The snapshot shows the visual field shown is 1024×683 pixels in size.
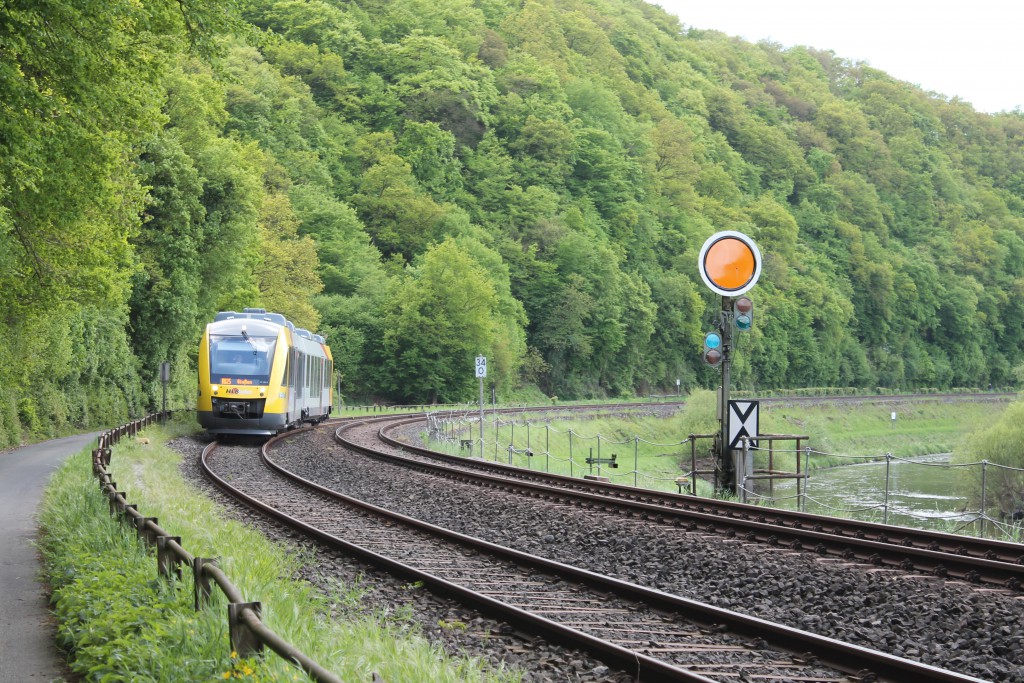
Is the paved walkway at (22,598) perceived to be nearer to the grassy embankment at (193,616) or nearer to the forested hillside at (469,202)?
the grassy embankment at (193,616)

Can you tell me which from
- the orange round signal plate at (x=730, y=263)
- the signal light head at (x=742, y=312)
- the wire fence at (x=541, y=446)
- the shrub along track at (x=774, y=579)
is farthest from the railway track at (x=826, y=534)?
the wire fence at (x=541, y=446)

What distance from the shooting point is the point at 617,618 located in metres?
9.23

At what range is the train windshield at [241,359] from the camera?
30.2 meters

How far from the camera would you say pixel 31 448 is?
3059cm

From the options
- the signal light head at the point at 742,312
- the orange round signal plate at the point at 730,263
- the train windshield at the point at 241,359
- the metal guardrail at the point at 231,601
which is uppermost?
the orange round signal plate at the point at 730,263

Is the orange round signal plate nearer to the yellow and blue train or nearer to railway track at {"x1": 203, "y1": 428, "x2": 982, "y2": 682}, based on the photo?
railway track at {"x1": 203, "y1": 428, "x2": 982, "y2": 682}

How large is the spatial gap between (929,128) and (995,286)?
4608 cm

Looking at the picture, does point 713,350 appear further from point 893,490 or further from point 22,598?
point 893,490

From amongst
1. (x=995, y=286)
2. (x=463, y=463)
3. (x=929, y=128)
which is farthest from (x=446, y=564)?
(x=929, y=128)

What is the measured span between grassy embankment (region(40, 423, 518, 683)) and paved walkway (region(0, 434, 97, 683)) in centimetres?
18

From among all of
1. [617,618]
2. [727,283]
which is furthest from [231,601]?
[727,283]

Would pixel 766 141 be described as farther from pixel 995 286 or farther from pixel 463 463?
pixel 463 463

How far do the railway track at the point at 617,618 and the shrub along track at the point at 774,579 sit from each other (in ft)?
2.23

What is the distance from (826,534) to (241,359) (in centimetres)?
2067
